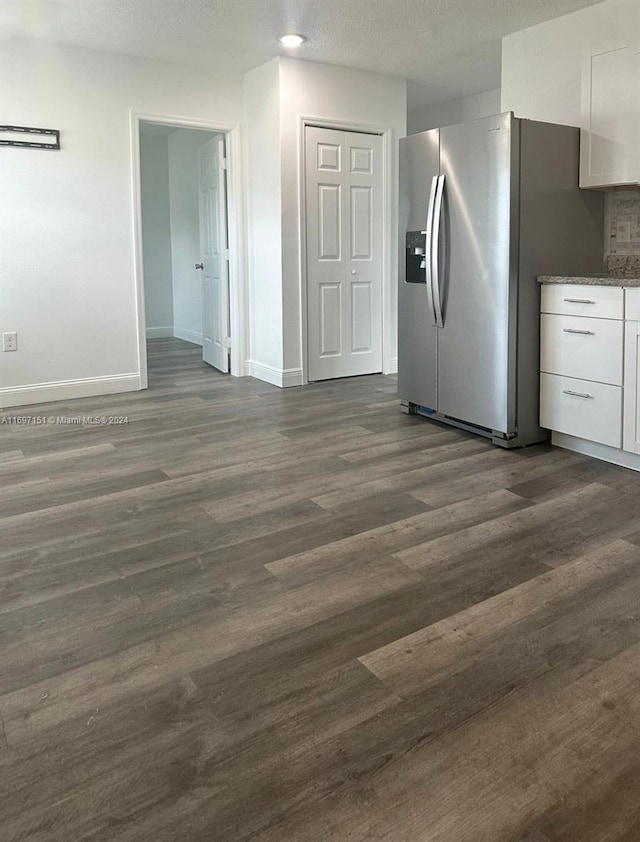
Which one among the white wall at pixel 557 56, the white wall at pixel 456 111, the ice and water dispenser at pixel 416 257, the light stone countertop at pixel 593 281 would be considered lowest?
the light stone countertop at pixel 593 281

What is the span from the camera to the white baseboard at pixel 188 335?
802 cm

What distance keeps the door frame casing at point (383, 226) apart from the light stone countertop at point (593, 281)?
2.18 meters

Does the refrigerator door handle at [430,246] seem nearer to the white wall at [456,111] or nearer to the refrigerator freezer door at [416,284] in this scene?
the refrigerator freezer door at [416,284]

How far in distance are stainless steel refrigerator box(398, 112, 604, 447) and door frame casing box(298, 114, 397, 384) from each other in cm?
128

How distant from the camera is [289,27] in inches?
169

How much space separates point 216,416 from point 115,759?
3.12 metres

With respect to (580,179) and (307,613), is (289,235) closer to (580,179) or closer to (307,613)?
(580,179)

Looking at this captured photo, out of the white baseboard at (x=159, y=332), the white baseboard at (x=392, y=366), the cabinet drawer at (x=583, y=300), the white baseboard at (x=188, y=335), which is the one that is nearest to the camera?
the cabinet drawer at (x=583, y=300)

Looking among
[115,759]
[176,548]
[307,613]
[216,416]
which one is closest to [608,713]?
[307,613]

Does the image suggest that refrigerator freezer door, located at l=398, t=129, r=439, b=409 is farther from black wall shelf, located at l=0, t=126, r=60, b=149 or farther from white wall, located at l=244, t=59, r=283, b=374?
black wall shelf, located at l=0, t=126, r=60, b=149

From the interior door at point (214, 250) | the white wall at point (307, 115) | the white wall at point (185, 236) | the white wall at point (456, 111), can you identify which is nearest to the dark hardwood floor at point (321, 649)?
the white wall at point (307, 115)

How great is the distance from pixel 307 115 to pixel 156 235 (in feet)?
12.6

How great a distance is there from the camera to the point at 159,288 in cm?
857

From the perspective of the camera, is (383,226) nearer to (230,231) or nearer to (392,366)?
(392,366)
